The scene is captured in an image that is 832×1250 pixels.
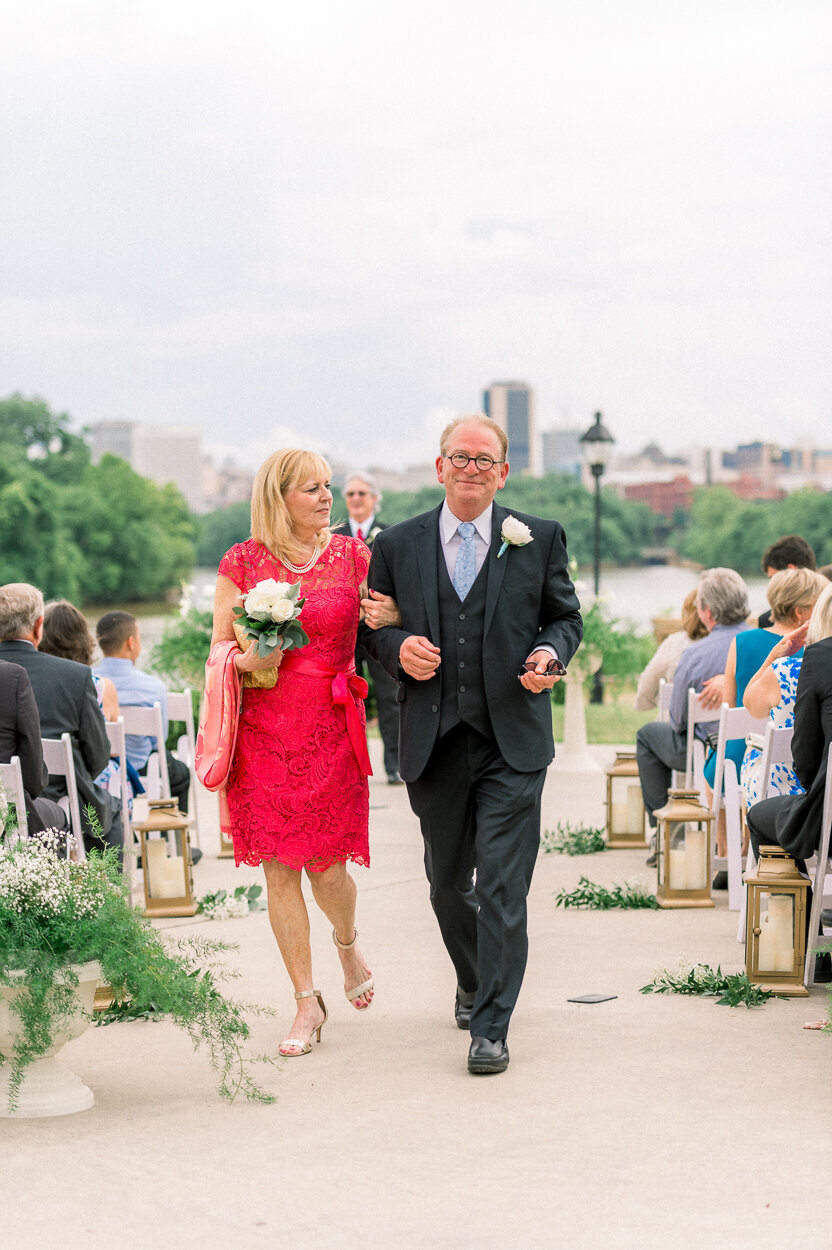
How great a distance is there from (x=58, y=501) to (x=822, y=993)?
43.0 meters

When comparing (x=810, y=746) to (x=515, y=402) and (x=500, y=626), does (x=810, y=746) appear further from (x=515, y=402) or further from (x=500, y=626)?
(x=515, y=402)

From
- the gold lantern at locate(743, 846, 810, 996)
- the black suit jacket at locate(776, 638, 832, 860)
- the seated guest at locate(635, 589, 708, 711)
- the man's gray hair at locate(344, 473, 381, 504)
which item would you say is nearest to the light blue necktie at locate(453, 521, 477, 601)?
the black suit jacket at locate(776, 638, 832, 860)

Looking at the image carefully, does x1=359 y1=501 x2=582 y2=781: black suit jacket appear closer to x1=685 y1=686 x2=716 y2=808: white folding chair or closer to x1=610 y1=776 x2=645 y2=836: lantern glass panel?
x1=685 y1=686 x2=716 y2=808: white folding chair

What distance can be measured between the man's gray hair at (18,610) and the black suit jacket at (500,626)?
184 cm

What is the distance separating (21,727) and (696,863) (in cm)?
300

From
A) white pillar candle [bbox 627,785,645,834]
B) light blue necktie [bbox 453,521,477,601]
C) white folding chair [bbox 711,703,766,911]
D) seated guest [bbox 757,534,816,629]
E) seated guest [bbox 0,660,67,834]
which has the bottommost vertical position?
white pillar candle [bbox 627,785,645,834]

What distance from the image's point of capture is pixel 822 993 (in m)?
4.97

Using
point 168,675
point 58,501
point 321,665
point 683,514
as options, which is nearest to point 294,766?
point 321,665

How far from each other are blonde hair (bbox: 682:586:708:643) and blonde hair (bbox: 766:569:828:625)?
137 cm

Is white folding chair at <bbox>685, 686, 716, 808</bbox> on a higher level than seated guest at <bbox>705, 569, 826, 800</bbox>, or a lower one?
lower

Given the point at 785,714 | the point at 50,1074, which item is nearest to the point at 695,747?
the point at 785,714

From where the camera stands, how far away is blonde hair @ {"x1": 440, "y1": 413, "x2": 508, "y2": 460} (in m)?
4.34

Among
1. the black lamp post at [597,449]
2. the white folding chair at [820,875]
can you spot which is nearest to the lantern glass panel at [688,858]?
the white folding chair at [820,875]

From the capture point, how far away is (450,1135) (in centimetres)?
361
